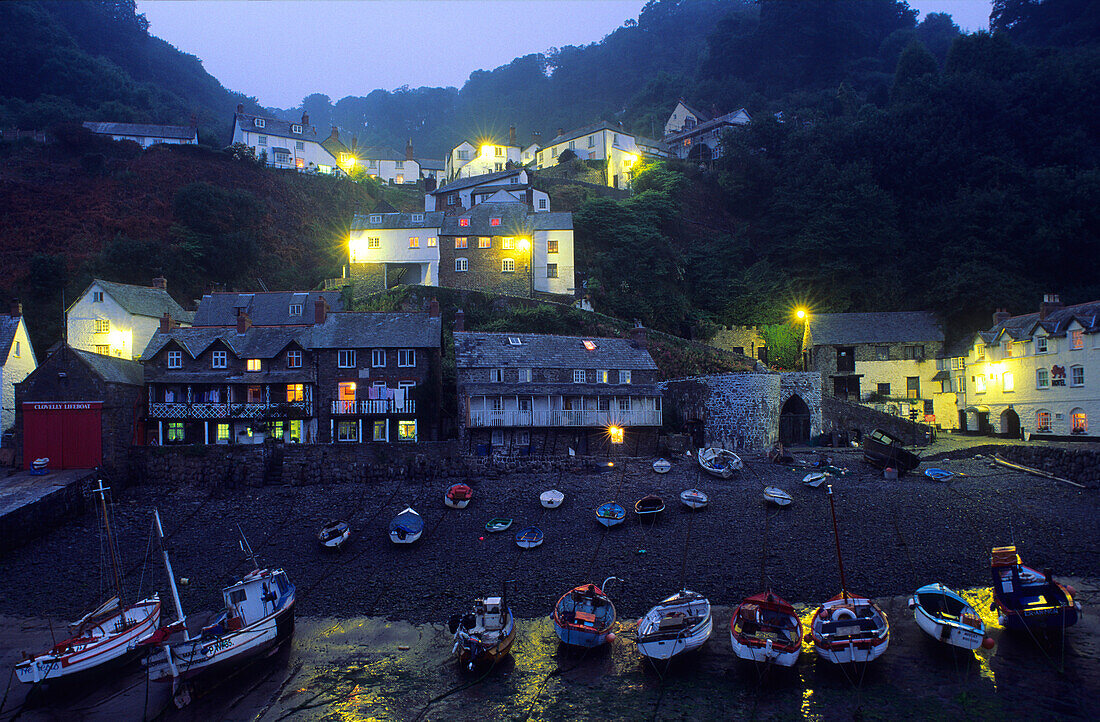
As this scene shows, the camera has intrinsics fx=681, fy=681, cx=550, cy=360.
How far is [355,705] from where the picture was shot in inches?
634

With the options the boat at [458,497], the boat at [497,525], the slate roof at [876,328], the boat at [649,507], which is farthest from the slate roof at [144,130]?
the boat at [649,507]

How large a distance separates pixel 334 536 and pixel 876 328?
3632 centimetres

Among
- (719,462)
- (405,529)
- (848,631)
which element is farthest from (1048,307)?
(405,529)

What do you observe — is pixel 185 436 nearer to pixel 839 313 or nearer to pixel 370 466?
pixel 370 466

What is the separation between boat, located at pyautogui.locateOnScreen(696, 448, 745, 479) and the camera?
101 ft

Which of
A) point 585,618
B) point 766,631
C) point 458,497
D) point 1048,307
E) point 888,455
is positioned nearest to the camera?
point 766,631

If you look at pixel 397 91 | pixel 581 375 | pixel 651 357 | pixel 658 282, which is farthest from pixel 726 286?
pixel 397 91

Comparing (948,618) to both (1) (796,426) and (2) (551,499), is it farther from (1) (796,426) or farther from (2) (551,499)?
(1) (796,426)

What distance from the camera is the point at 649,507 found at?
26688mm

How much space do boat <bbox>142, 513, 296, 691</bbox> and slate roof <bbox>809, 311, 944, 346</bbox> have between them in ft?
119

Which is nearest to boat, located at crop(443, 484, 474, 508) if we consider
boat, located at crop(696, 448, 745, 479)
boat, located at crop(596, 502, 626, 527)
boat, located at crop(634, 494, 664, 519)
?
boat, located at crop(596, 502, 626, 527)

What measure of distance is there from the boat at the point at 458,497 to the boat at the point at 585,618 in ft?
31.2

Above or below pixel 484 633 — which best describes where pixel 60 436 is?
above

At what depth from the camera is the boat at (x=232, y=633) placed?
17.2 m
